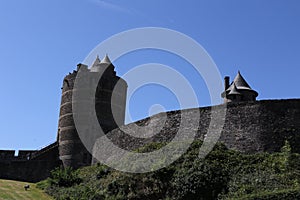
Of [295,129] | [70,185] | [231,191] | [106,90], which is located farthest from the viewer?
[106,90]

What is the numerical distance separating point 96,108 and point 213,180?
21.6 meters

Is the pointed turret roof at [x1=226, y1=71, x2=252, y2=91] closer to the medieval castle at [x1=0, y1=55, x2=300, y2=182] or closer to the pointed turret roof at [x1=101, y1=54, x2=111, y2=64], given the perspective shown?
the medieval castle at [x1=0, y1=55, x2=300, y2=182]

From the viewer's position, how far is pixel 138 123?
97.3ft

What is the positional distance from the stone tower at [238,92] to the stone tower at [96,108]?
10.3 metres

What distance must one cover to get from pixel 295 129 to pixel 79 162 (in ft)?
68.1

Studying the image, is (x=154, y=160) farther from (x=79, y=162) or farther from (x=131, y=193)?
(x=79, y=162)

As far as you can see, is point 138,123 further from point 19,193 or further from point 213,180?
point 213,180

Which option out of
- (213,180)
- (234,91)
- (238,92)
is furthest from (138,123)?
(238,92)

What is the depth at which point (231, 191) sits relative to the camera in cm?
1895

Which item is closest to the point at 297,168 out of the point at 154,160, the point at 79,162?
the point at 154,160

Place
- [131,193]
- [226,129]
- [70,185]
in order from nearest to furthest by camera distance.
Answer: [131,193], [226,129], [70,185]

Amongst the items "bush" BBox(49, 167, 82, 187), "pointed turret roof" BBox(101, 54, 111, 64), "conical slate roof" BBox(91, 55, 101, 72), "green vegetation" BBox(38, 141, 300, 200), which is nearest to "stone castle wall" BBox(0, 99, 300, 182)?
"green vegetation" BBox(38, 141, 300, 200)

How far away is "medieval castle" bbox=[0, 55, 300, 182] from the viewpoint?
2348 centimetres

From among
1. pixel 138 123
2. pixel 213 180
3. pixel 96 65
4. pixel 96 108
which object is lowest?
pixel 213 180
